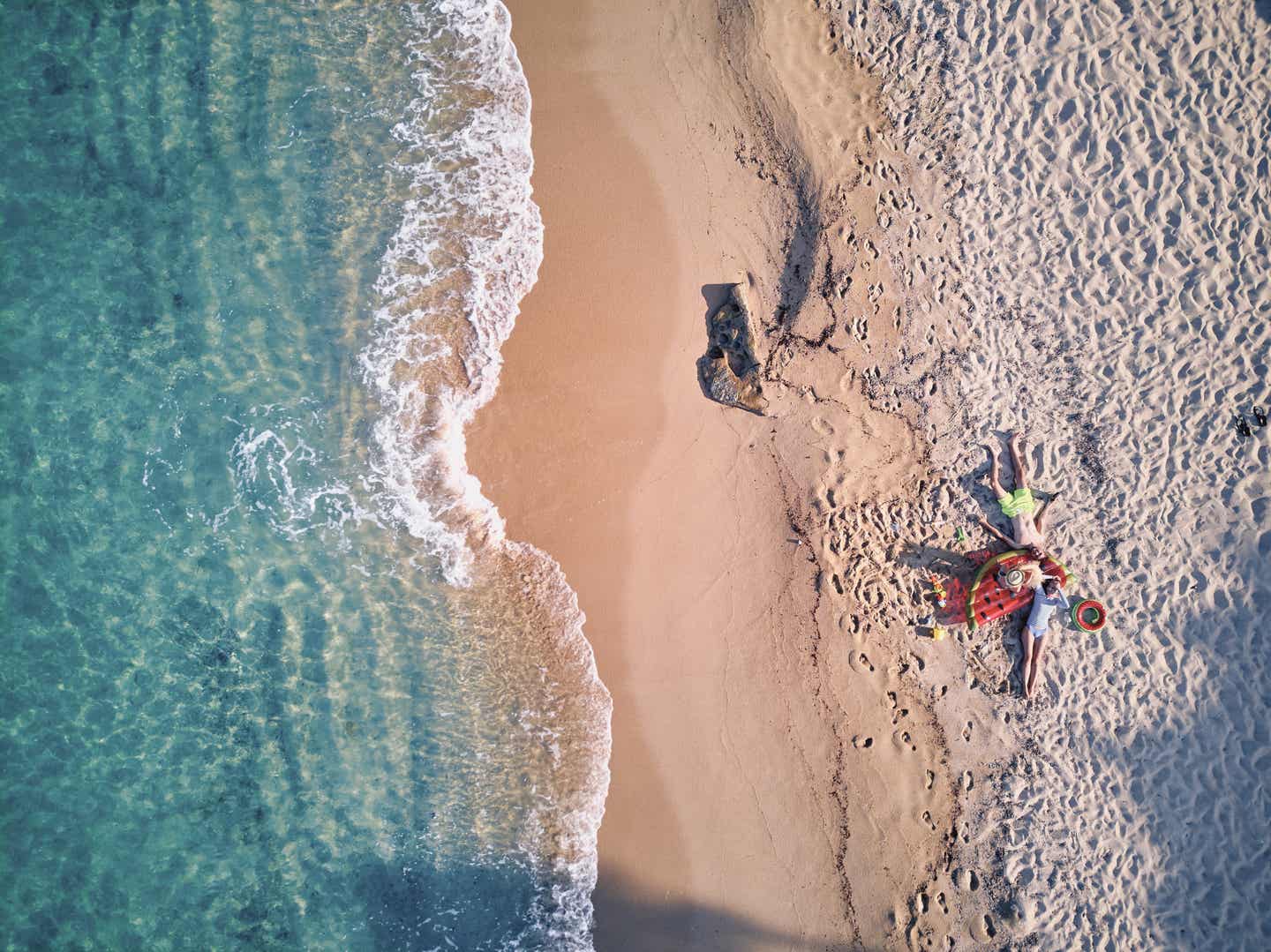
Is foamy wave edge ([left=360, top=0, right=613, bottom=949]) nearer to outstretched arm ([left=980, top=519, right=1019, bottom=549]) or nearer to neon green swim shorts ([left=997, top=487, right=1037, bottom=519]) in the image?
outstretched arm ([left=980, top=519, right=1019, bottom=549])

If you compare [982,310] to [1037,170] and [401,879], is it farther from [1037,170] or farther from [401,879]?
[401,879]

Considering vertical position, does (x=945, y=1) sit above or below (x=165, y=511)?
above

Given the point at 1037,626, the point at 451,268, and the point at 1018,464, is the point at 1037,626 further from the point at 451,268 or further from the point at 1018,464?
the point at 451,268

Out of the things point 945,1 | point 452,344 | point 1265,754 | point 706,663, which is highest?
point 945,1

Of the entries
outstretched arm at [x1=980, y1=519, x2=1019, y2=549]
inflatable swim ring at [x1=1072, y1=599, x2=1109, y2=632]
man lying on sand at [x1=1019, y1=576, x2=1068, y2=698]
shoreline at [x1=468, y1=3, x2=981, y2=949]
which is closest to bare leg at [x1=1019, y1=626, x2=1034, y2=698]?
man lying on sand at [x1=1019, y1=576, x2=1068, y2=698]

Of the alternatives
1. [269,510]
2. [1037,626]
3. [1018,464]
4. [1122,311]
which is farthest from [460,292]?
[1122,311]

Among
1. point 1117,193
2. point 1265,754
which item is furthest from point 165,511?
point 1265,754
